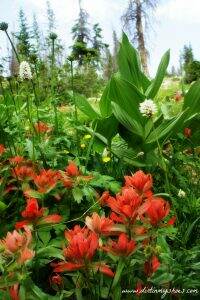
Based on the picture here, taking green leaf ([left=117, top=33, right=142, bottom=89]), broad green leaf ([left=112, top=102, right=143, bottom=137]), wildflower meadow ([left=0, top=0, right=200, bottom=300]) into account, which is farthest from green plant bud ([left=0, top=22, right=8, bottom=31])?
green leaf ([left=117, top=33, right=142, bottom=89])

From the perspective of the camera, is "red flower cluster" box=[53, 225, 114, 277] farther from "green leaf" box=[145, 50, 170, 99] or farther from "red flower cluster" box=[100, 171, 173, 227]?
"green leaf" box=[145, 50, 170, 99]

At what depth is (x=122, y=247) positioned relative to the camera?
1.17 meters

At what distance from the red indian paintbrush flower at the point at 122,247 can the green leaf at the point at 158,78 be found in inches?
71.8

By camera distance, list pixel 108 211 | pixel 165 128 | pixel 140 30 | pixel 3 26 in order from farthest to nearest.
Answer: pixel 140 30
pixel 165 128
pixel 3 26
pixel 108 211

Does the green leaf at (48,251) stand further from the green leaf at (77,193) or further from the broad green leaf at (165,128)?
the broad green leaf at (165,128)

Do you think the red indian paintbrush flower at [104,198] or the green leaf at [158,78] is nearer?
the red indian paintbrush flower at [104,198]

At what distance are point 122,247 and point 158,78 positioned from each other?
1882 mm

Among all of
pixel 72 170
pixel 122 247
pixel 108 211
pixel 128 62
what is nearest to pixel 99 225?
pixel 122 247

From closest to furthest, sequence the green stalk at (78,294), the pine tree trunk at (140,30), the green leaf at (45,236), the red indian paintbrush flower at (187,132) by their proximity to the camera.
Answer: the green stalk at (78,294) → the green leaf at (45,236) → the red indian paintbrush flower at (187,132) → the pine tree trunk at (140,30)

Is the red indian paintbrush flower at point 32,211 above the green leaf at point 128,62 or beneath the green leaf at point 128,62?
beneath

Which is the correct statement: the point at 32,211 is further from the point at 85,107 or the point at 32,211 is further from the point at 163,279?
the point at 85,107

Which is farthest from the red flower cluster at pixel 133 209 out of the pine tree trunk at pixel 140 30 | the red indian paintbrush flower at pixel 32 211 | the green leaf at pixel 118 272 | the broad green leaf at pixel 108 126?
the pine tree trunk at pixel 140 30

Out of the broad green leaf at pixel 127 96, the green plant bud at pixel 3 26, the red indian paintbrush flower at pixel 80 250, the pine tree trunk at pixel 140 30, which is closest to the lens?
the red indian paintbrush flower at pixel 80 250

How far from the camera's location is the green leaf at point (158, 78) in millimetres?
2888
